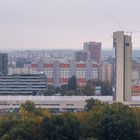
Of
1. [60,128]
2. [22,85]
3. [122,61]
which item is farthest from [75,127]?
[22,85]

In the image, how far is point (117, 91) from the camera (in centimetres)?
1291

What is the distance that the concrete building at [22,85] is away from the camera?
19141 mm

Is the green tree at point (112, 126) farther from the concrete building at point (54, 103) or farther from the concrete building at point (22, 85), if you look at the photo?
the concrete building at point (22, 85)

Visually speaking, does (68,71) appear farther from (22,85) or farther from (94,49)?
(94,49)

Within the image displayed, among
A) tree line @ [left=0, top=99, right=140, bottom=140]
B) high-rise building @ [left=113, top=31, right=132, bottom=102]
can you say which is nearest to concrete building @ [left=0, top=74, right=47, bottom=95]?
high-rise building @ [left=113, top=31, right=132, bottom=102]

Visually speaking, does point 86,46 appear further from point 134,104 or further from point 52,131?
point 52,131

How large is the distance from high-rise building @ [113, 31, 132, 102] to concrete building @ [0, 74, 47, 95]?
6.56 metres

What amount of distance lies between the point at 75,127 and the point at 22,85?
36.3 ft

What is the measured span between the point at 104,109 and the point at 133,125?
0.71m

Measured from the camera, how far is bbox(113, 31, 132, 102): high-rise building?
12.7m

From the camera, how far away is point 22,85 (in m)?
19.3

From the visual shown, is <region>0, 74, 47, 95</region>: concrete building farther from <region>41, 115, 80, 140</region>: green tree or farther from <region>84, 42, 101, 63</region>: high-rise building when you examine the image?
<region>84, 42, 101, 63</region>: high-rise building

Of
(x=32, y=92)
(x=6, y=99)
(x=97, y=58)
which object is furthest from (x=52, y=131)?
(x=97, y=58)

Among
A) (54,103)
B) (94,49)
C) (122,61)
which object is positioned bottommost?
(54,103)
